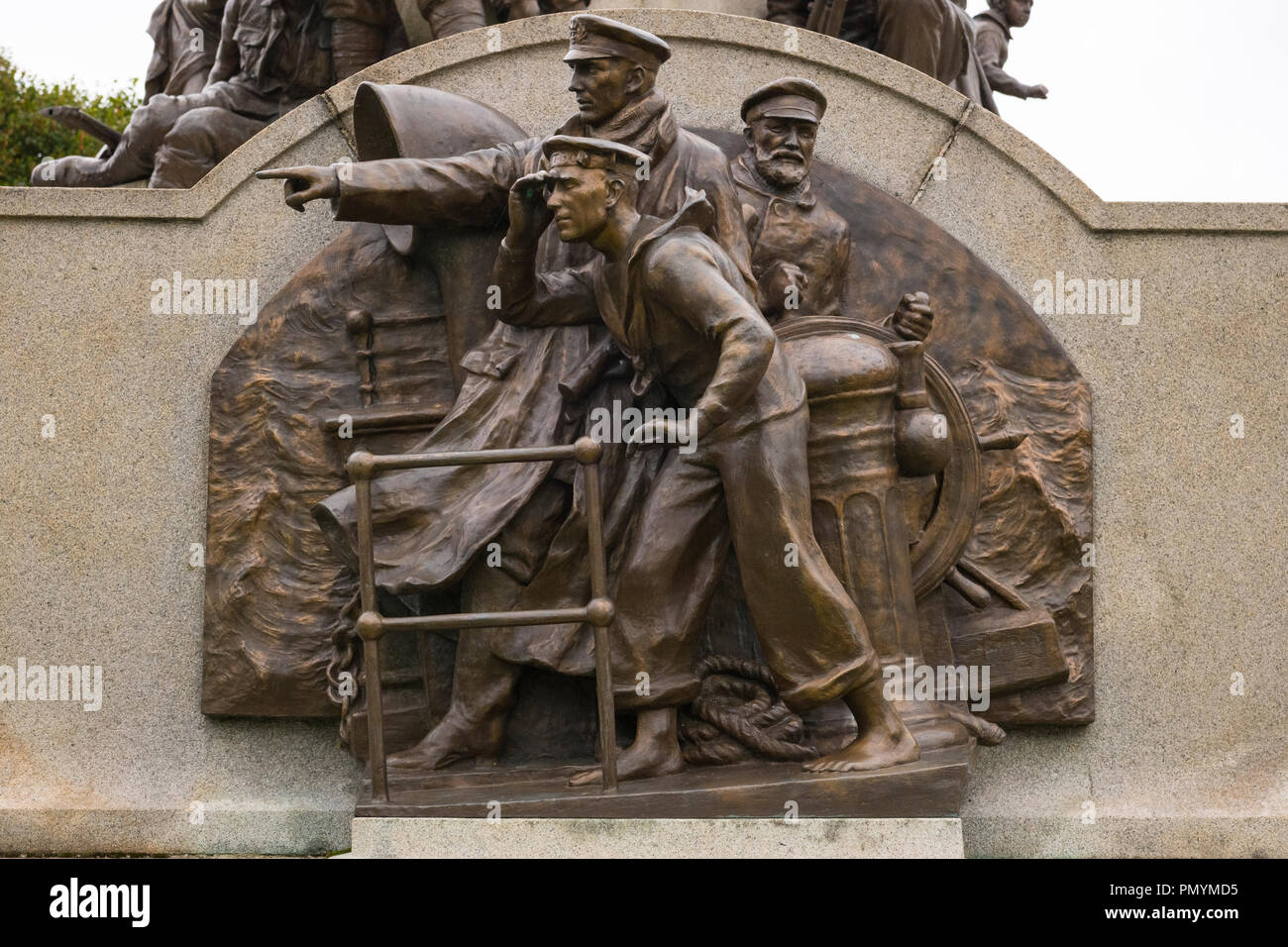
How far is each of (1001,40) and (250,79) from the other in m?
3.81

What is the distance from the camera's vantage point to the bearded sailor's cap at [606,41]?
21.5ft

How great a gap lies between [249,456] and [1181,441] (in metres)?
3.62

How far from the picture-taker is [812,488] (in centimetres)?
646

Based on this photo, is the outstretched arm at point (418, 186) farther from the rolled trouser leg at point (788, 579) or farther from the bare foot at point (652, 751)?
the bare foot at point (652, 751)

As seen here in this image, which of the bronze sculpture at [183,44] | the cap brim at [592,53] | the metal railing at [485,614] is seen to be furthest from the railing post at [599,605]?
the bronze sculpture at [183,44]

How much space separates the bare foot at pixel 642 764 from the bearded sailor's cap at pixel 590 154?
198 centimetres

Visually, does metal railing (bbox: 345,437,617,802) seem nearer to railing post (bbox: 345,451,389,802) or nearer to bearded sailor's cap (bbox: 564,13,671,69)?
railing post (bbox: 345,451,389,802)

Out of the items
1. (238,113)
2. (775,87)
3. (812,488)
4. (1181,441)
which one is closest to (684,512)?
(812,488)

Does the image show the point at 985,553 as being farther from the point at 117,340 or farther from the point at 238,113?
the point at 238,113

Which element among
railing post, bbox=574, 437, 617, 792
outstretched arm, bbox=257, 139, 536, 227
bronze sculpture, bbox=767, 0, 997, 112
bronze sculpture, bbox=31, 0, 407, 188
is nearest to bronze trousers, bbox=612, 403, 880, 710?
railing post, bbox=574, 437, 617, 792

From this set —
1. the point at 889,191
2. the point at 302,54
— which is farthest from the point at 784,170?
the point at 302,54

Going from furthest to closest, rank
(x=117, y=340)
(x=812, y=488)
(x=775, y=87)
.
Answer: (x=117, y=340), (x=775, y=87), (x=812, y=488)

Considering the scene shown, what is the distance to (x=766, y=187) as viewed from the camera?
23.2ft

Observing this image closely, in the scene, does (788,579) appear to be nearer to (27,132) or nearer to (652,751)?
(652,751)
